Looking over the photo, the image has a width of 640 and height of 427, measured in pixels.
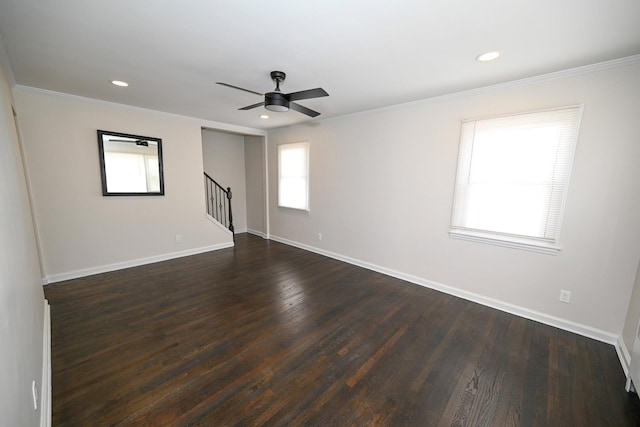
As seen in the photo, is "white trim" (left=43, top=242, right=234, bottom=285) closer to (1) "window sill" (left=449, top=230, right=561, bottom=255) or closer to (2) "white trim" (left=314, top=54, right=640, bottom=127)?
(2) "white trim" (left=314, top=54, right=640, bottom=127)

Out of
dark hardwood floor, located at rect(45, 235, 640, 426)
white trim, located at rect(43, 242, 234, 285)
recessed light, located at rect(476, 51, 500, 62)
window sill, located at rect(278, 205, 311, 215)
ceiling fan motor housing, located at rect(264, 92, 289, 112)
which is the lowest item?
dark hardwood floor, located at rect(45, 235, 640, 426)

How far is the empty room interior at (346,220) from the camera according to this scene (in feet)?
5.28

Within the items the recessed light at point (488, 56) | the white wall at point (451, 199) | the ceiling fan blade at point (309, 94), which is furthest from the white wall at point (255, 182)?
the recessed light at point (488, 56)

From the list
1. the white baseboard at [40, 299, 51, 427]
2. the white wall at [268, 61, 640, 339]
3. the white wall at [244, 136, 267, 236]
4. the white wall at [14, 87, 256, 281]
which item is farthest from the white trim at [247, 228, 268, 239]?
the white baseboard at [40, 299, 51, 427]

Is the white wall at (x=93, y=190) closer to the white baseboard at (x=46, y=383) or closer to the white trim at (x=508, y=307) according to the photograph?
the white baseboard at (x=46, y=383)

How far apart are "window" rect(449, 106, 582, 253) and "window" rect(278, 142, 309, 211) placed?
109 inches

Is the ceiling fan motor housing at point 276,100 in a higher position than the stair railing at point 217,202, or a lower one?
higher

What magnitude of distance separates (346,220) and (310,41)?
2.90 metres

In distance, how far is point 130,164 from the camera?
12.7 ft

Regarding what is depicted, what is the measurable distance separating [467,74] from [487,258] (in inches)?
81.0

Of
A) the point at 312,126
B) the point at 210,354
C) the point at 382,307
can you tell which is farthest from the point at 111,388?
the point at 312,126

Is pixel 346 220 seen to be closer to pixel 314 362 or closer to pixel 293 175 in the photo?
pixel 293 175

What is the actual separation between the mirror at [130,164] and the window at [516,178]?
4.60m

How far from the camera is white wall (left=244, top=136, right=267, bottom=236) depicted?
5.90 metres
